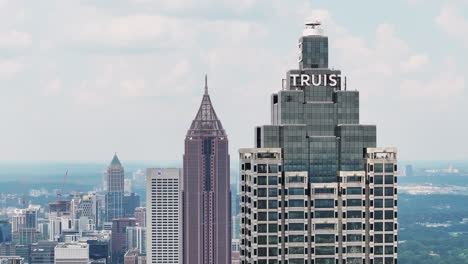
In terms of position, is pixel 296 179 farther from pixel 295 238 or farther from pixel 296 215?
pixel 295 238

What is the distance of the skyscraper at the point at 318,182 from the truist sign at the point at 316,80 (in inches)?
2.3

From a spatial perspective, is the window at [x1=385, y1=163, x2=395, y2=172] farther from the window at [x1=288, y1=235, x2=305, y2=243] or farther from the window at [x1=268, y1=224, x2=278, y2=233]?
the window at [x1=268, y1=224, x2=278, y2=233]

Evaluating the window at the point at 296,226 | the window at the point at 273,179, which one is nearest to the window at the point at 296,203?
the window at the point at 296,226

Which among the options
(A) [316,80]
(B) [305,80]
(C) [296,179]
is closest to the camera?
(C) [296,179]

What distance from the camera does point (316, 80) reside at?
68250mm

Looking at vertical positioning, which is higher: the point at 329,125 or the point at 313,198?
the point at 329,125

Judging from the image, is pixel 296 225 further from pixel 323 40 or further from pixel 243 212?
pixel 323 40

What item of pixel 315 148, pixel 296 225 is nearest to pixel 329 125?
pixel 315 148

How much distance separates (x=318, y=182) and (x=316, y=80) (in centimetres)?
598

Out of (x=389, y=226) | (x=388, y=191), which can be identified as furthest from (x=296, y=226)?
(x=388, y=191)

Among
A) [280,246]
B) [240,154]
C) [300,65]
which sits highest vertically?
[300,65]

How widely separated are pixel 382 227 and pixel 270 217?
6620mm

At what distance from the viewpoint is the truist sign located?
68.2 meters

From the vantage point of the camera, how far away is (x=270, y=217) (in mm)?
66562
